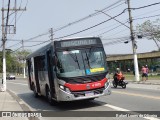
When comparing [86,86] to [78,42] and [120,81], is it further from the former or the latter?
[120,81]

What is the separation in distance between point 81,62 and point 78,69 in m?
0.34

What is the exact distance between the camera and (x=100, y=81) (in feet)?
→ 48.3

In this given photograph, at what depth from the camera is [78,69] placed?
1455cm

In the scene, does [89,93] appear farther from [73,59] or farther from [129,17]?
[129,17]

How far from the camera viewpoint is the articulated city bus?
14328 mm

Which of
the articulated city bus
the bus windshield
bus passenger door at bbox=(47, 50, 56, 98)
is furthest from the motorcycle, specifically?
the bus windshield

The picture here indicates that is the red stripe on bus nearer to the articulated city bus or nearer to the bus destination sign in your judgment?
the articulated city bus

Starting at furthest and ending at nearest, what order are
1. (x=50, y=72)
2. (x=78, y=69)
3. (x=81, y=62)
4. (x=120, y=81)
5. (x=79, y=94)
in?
(x=120, y=81) < (x=50, y=72) < (x=81, y=62) < (x=78, y=69) < (x=79, y=94)

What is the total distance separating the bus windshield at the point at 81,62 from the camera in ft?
47.6

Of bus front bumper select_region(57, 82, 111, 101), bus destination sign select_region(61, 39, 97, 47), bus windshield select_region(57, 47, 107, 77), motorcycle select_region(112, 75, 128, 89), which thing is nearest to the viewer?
bus front bumper select_region(57, 82, 111, 101)

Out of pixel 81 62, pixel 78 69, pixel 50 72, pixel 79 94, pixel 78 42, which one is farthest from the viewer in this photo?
pixel 50 72

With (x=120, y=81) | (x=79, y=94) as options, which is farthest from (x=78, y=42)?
(x=120, y=81)

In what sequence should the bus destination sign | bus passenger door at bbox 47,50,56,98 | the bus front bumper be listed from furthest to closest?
1. bus passenger door at bbox 47,50,56,98
2. the bus destination sign
3. the bus front bumper

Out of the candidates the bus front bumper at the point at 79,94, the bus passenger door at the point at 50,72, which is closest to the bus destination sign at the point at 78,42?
the bus passenger door at the point at 50,72
